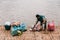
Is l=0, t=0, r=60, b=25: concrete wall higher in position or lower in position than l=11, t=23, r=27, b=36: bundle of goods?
higher

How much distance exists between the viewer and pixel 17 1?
344 inches

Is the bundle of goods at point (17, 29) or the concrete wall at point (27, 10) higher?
the concrete wall at point (27, 10)

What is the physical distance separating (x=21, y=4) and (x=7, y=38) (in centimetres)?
359

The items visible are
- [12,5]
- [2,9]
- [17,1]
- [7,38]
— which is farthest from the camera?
[17,1]

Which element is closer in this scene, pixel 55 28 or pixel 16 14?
pixel 55 28

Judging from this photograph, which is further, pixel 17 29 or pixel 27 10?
pixel 27 10

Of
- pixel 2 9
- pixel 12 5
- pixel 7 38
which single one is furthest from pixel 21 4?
pixel 7 38

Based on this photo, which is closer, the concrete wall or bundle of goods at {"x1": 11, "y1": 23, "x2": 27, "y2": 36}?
bundle of goods at {"x1": 11, "y1": 23, "x2": 27, "y2": 36}

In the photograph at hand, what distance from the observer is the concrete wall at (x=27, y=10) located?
6523 mm

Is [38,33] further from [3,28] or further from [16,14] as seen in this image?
[16,14]

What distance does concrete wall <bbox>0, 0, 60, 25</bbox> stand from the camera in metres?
6.52

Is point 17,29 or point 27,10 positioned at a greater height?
point 27,10

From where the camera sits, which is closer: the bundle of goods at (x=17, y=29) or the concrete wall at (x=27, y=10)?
the bundle of goods at (x=17, y=29)

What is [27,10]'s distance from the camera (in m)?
7.38
